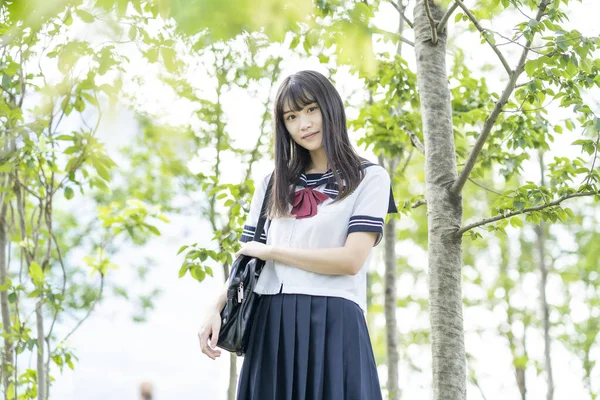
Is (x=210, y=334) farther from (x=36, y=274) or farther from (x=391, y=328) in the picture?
(x=391, y=328)

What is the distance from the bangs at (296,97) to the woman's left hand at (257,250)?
47 cm

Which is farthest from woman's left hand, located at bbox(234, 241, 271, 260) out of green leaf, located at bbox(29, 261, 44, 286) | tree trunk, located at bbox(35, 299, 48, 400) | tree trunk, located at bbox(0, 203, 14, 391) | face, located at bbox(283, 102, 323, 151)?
tree trunk, located at bbox(0, 203, 14, 391)

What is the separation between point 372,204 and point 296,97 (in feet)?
1.43

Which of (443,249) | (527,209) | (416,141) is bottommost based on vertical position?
(443,249)

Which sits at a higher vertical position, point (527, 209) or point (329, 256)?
point (527, 209)

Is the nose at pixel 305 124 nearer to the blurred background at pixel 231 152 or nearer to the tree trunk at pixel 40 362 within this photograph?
the blurred background at pixel 231 152

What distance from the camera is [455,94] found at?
13.0ft

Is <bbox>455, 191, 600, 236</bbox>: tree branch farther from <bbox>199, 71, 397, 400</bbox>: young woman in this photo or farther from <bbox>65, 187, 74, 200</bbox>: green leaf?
<bbox>65, 187, 74, 200</bbox>: green leaf

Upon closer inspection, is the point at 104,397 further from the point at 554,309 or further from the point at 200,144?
the point at 200,144

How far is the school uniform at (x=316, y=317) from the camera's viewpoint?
6.87ft

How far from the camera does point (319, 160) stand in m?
2.37

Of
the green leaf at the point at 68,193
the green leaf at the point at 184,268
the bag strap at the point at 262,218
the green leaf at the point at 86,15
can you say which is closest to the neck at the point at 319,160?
the bag strap at the point at 262,218

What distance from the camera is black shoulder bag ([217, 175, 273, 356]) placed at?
2135 millimetres

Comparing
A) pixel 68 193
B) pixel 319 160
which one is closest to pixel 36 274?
pixel 68 193
